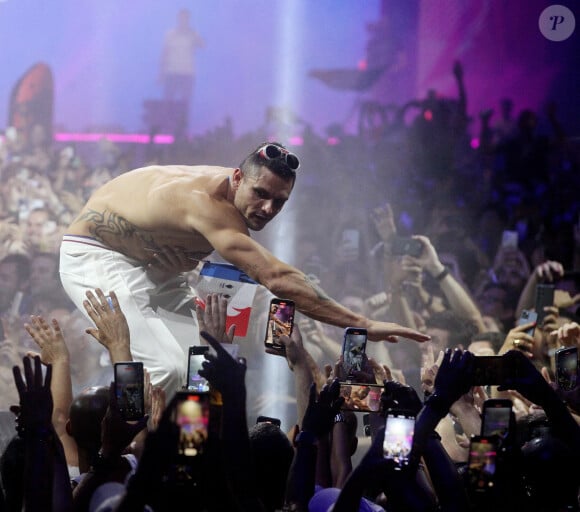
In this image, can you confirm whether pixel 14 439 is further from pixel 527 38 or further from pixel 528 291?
pixel 527 38

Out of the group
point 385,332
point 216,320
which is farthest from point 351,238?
point 216,320

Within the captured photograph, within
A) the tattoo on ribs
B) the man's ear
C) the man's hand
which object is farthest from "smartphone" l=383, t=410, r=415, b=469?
the tattoo on ribs

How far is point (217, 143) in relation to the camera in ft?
18.9

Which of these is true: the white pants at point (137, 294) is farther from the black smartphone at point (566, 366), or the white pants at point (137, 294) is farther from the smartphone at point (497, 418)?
Result: the smartphone at point (497, 418)

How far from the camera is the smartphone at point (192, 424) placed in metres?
1.43

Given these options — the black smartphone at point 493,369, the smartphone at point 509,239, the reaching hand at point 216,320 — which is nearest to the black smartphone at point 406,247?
the smartphone at point 509,239

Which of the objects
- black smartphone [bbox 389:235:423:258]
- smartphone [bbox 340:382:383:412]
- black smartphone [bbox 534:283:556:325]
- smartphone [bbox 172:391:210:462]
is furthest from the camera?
black smartphone [bbox 389:235:423:258]


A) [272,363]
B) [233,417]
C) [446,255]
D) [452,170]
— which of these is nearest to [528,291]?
[446,255]

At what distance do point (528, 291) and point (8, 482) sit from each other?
401cm

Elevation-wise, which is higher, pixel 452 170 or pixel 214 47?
pixel 214 47

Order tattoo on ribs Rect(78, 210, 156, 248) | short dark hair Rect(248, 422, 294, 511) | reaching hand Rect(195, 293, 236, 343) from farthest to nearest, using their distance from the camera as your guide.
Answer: tattoo on ribs Rect(78, 210, 156, 248) → reaching hand Rect(195, 293, 236, 343) → short dark hair Rect(248, 422, 294, 511)

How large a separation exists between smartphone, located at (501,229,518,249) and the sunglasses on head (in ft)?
8.84

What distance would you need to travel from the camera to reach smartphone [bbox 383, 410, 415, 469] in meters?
1.66

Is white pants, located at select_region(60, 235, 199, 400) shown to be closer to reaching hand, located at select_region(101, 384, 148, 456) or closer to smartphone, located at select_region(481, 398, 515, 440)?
reaching hand, located at select_region(101, 384, 148, 456)
